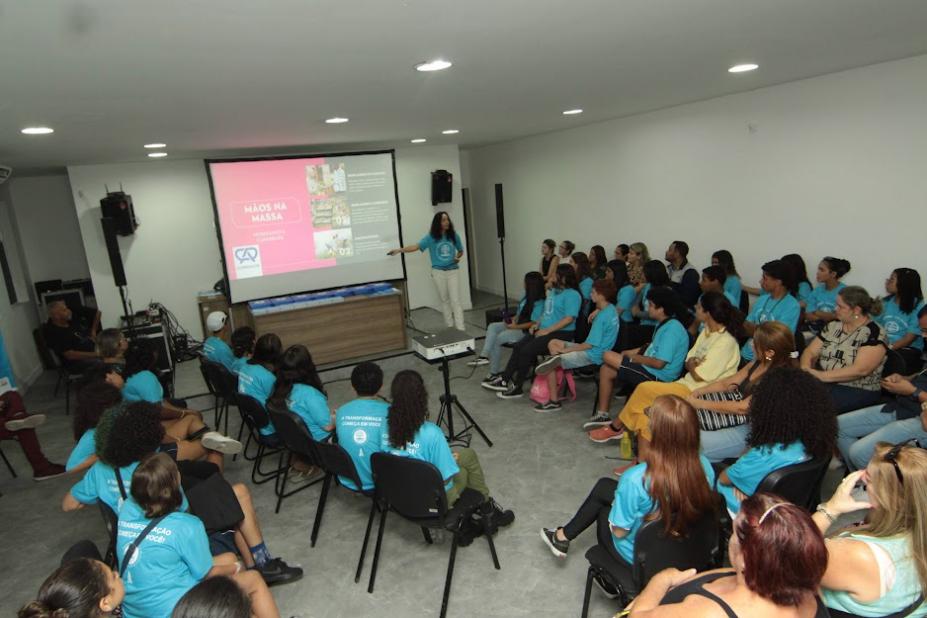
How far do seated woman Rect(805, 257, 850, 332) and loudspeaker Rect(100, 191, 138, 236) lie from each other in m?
8.04

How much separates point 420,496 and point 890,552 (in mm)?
1840

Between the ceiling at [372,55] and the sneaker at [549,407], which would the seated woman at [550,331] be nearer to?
the sneaker at [549,407]

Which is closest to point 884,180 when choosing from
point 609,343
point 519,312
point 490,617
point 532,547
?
point 609,343

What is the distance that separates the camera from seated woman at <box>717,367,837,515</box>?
2.62 meters

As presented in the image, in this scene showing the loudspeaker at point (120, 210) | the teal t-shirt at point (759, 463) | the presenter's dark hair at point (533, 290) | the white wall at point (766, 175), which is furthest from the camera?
the loudspeaker at point (120, 210)

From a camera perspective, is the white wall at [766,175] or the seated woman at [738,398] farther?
the white wall at [766,175]

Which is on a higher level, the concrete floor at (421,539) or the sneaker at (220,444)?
the sneaker at (220,444)

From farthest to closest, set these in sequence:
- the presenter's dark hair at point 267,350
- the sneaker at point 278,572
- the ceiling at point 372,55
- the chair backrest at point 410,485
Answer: the presenter's dark hair at point 267,350 < the sneaker at point 278,572 < the chair backrest at point 410,485 < the ceiling at point 372,55

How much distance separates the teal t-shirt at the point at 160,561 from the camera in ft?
7.39

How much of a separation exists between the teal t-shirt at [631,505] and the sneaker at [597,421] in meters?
2.43

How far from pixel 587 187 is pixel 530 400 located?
161 inches

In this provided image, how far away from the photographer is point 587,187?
8.59 m

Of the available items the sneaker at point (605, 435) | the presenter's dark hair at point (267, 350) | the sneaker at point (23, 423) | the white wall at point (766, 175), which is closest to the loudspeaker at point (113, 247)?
the sneaker at point (23, 423)

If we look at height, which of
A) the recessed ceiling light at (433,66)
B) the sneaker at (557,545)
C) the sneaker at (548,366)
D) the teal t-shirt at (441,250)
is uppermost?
the recessed ceiling light at (433,66)
